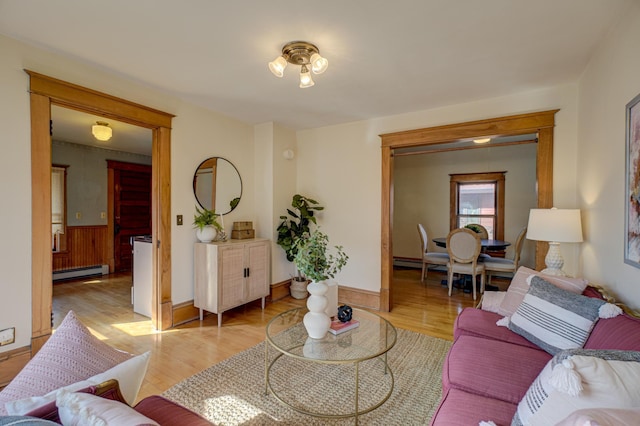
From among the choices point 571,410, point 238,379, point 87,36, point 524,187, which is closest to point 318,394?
point 238,379

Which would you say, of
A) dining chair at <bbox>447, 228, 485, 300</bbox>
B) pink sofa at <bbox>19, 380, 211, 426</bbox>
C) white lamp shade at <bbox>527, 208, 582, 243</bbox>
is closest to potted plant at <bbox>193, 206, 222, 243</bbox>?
pink sofa at <bbox>19, 380, 211, 426</bbox>

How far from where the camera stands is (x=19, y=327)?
6.89 ft

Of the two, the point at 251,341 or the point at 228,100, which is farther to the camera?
the point at 228,100

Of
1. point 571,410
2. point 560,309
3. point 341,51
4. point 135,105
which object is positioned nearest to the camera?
point 571,410

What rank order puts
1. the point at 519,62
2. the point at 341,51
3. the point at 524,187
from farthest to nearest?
1. the point at 524,187
2. the point at 519,62
3. the point at 341,51

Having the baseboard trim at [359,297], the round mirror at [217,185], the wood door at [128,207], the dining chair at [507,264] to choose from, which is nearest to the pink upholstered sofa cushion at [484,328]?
the baseboard trim at [359,297]

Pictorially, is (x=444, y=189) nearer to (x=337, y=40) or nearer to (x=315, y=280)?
(x=337, y=40)

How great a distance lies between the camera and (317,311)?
1983mm

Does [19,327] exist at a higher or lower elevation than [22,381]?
lower

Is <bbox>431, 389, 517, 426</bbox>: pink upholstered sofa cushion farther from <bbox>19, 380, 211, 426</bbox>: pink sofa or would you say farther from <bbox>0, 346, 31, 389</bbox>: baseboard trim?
<bbox>0, 346, 31, 389</bbox>: baseboard trim

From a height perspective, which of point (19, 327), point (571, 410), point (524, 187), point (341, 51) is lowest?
point (19, 327)

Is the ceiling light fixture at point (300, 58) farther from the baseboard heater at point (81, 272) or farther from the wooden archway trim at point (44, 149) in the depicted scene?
the baseboard heater at point (81, 272)

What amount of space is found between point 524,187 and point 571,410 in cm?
565

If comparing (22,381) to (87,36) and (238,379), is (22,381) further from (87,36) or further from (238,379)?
(87,36)
